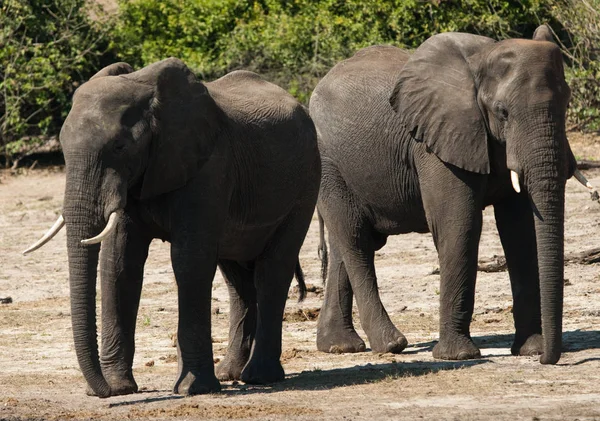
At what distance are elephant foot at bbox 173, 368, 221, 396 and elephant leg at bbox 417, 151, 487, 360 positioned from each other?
189cm

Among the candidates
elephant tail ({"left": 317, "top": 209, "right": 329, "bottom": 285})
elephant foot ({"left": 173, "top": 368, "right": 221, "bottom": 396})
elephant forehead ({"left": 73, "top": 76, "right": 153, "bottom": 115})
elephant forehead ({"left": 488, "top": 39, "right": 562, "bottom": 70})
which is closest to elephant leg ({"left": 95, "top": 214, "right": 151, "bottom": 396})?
elephant foot ({"left": 173, "top": 368, "right": 221, "bottom": 396})

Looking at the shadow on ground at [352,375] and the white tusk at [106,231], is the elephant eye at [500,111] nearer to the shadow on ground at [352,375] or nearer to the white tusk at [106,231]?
the shadow on ground at [352,375]

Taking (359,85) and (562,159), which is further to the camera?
(359,85)

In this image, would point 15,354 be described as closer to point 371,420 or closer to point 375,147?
point 375,147

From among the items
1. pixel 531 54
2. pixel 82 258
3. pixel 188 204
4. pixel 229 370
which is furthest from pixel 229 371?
pixel 531 54

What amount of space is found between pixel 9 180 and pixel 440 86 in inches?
439

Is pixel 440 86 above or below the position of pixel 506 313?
above

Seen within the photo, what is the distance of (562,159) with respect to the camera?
871 centimetres

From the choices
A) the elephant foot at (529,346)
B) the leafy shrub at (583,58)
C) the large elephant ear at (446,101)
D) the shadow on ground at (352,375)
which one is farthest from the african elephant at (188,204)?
the leafy shrub at (583,58)

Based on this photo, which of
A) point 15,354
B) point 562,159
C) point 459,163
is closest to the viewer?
point 562,159

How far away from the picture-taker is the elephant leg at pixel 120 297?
8.10m

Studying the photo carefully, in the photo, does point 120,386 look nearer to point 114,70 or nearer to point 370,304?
point 114,70

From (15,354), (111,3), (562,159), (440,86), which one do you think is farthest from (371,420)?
(111,3)

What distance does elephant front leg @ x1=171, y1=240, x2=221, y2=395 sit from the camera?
7953mm
